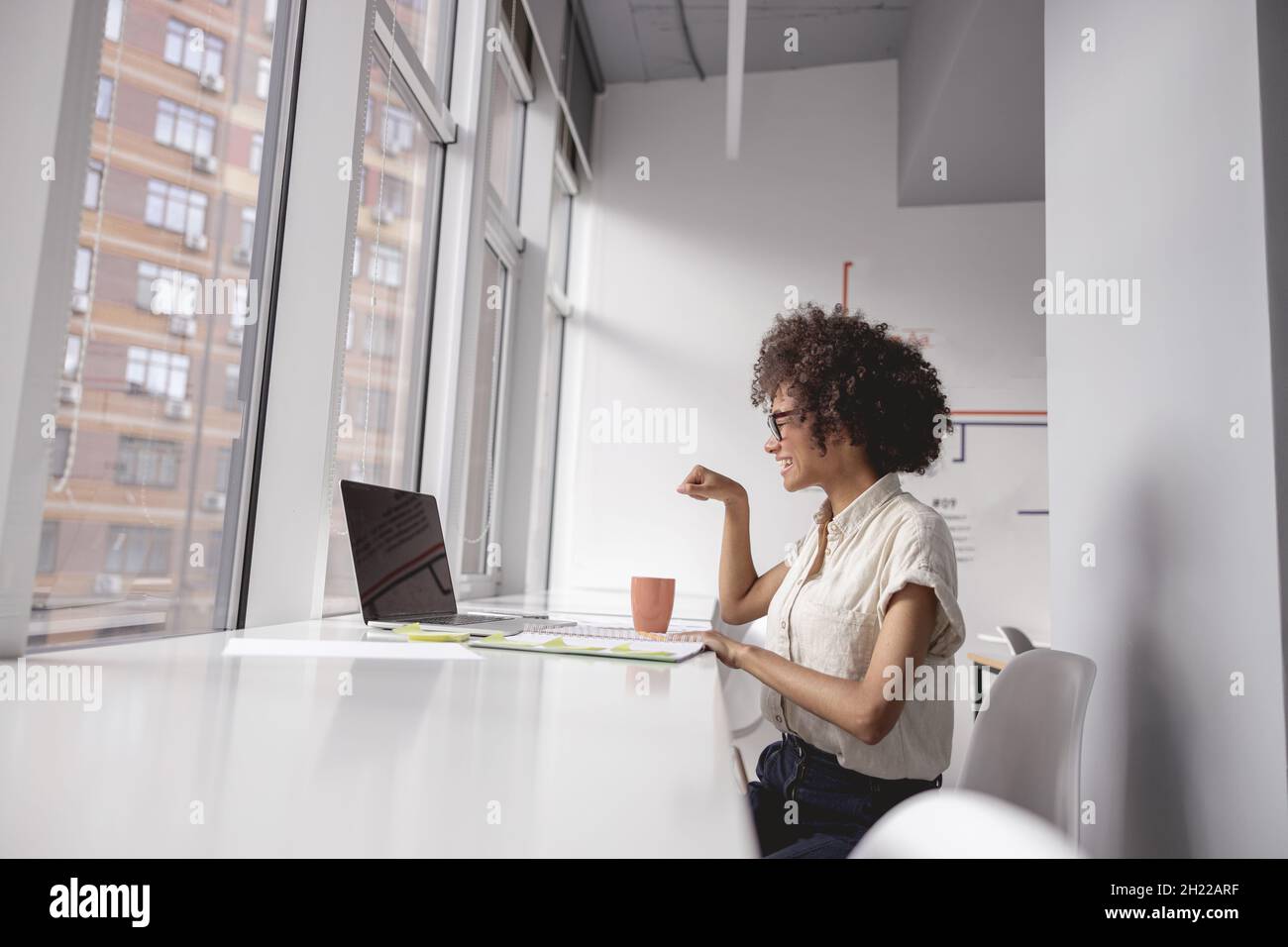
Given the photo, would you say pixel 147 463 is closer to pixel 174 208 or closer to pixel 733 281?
pixel 174 208

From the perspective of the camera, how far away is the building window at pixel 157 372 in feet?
4.45

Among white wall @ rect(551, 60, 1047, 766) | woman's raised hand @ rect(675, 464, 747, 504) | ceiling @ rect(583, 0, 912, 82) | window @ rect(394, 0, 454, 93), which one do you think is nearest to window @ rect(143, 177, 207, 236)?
woman's raised hand @ rect(675, 464, 747, 504)

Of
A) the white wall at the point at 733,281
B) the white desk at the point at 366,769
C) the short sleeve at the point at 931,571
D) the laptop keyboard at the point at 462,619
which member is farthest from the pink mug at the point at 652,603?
the white wall at the point at 733,281

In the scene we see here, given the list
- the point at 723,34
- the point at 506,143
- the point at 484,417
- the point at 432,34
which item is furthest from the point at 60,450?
the point at 723,34

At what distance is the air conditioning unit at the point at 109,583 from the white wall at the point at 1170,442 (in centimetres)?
164

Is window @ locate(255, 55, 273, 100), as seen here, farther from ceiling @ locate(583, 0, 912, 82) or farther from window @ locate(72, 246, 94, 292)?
ceiling @ locate(583, 0, 912, 82)

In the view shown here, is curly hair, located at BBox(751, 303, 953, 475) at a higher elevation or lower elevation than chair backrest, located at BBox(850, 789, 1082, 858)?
higher

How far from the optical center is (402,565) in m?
1.65

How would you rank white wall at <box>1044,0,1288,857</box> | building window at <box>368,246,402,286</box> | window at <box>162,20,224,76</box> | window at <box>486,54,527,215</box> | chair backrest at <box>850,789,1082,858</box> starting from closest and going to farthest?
chair backrest at <box>850,789,1082,858</box> → white wall at <box>1044,0,1288,857</box> → window at <box>162,20,224,76</box> → building window at <box>368,246,402,286</box> → window at <box>486,54,527,215</box>

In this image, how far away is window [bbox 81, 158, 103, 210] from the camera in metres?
1.25

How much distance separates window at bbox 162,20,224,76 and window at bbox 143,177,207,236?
0.22 meters

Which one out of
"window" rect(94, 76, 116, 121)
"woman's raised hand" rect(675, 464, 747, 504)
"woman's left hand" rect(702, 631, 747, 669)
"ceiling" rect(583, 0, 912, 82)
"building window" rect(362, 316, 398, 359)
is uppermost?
"ceiling" rect(583, 0, 912, 82)

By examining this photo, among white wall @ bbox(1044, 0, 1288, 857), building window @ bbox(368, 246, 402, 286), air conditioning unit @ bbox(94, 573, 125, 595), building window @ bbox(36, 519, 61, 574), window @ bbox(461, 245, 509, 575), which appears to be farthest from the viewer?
window @ bbox(461, 245, 509, 575)
